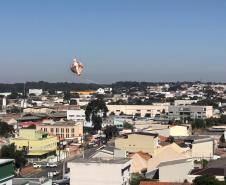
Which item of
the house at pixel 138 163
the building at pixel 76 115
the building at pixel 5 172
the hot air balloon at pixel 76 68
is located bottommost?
the house at pixel 138 163

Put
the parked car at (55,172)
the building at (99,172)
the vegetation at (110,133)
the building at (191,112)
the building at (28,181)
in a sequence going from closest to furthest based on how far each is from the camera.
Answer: the building at (28,181)
the building at (99,172)
the parked car at (55,172)
the vegetation at (110,133)
the building at (191,112)

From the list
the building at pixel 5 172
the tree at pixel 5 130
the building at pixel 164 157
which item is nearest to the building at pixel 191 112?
the tree at pixel 5 130

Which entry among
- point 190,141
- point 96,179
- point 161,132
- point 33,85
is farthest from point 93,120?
point 33,85

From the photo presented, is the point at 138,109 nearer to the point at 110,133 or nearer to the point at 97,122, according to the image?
the point at 97,122

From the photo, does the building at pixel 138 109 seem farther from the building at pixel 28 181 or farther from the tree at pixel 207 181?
the building at pixel 28 181

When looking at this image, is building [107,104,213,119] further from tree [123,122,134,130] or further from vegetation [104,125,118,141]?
vegetation [104,125,118,141]

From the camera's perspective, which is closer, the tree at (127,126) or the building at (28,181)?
the building at (28,181)

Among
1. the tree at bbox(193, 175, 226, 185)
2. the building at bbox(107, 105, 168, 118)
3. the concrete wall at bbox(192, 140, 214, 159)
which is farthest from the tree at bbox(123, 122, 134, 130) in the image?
the tree at bbox(193, 175, 226, 185)
